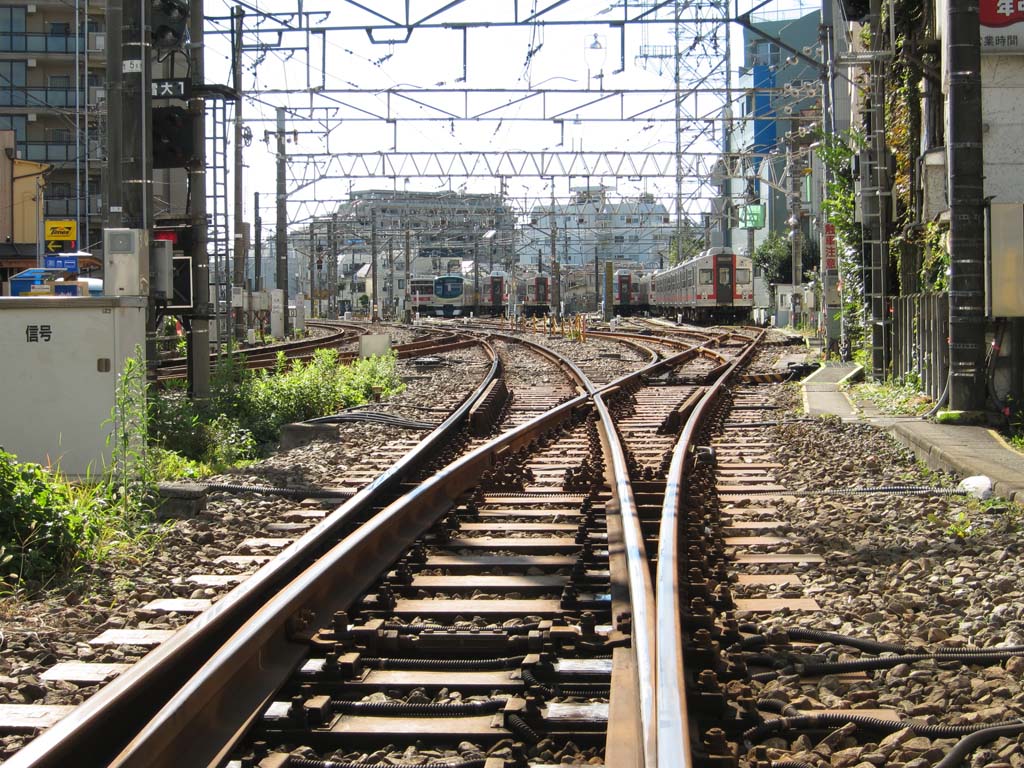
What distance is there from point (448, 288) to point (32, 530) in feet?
235

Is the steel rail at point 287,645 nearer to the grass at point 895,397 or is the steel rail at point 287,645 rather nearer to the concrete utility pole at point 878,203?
the grass at point 895,397

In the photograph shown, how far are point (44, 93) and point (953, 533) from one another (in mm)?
45610

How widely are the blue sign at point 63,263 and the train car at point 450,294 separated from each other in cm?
5557

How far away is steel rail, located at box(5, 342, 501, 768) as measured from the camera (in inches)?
132

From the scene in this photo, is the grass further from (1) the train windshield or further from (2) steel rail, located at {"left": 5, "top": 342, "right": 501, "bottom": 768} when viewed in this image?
(1) the train windshield

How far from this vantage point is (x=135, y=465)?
8398 mm

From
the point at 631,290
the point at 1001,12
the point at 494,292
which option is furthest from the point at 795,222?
the point at 494,292

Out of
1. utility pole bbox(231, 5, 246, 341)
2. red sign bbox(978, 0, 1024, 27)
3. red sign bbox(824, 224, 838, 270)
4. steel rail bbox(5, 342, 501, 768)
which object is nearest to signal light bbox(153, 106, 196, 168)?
steel rail bbox(5, 342, 501, 768)

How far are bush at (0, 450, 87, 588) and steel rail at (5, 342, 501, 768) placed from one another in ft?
4.29

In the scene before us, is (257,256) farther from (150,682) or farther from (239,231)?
(150,682)

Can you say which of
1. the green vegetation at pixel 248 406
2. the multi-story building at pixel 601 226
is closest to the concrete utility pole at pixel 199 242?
the green vegetation at pixel 248 406

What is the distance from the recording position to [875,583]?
19.1ft

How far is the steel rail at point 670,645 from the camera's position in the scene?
316 cm

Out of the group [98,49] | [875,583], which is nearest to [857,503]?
[875,583]
